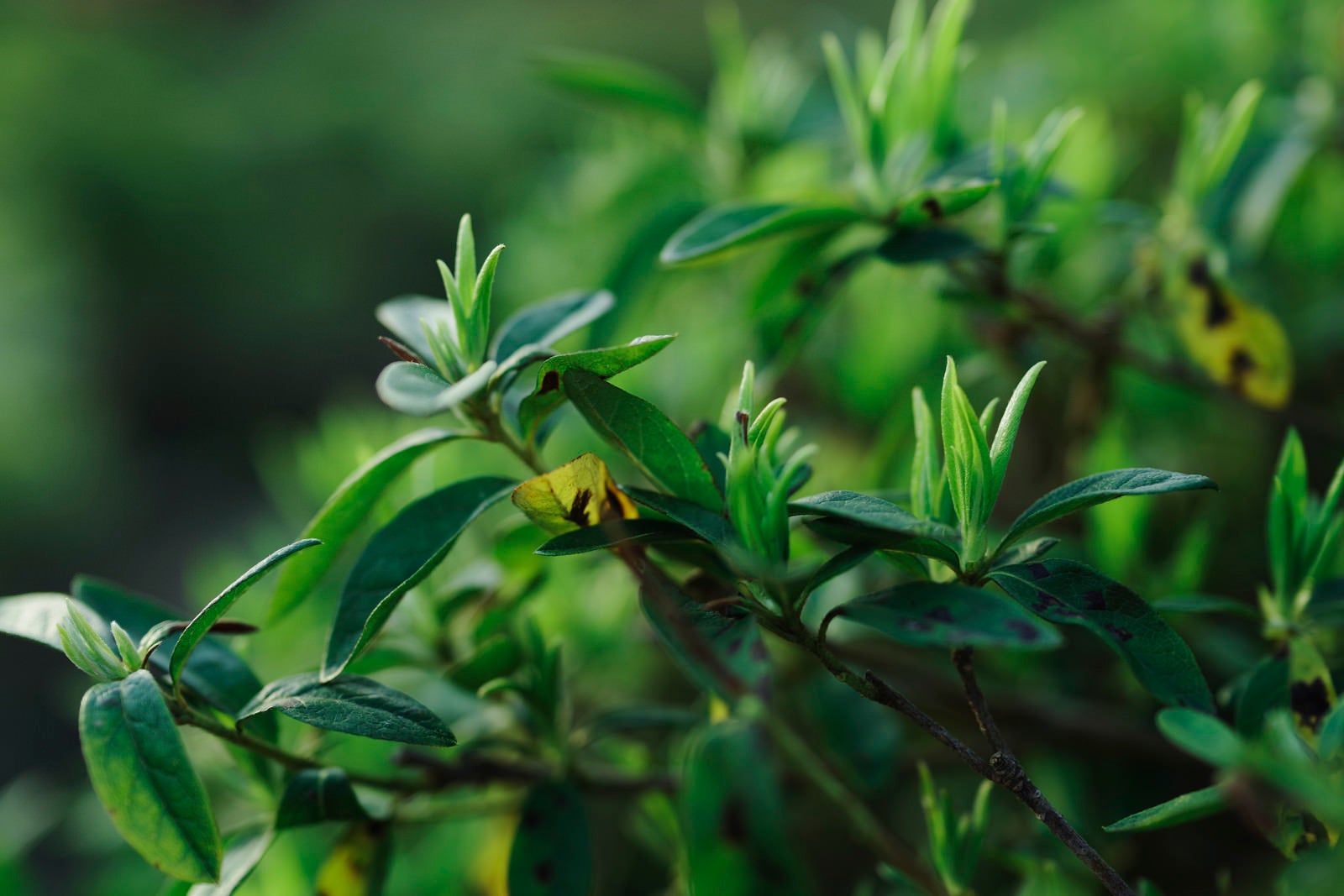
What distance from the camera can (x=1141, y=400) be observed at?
2.66 feet

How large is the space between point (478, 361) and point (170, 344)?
304 cm

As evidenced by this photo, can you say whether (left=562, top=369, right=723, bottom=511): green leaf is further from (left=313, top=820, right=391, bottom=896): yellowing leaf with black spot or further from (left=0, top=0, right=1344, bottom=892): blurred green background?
(left=0, top=0, right=1344, bottom=892): blurred green background

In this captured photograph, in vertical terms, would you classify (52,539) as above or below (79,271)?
below

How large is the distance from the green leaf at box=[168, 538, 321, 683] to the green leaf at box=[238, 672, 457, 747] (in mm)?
35

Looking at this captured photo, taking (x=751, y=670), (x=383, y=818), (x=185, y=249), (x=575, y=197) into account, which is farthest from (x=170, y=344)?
(x=751, y=670)

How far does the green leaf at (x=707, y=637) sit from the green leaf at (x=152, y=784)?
0.17 m

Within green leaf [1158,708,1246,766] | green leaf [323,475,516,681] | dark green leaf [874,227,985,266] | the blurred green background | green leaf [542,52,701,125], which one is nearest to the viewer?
green leaf [1158,708,1246,766]

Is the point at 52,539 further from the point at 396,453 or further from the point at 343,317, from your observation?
the point at 396,453

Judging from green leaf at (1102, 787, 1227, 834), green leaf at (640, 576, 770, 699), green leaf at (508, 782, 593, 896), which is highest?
green leaf at (640, 576, 770, 699)

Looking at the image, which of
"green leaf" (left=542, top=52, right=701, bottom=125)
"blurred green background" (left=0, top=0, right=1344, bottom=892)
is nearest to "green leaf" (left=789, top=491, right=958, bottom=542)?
"green leaf" (left=542, top=52, right=701, bottom=125)

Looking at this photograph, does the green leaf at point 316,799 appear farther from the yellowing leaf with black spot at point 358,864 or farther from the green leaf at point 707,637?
the green leaf at point 707,637

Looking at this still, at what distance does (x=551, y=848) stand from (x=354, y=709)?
0.14 meters

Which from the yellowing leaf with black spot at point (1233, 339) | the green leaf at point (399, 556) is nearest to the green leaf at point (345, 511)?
→ the green leaf at point (399, 556)

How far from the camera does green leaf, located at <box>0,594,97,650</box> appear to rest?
13.4 inches
